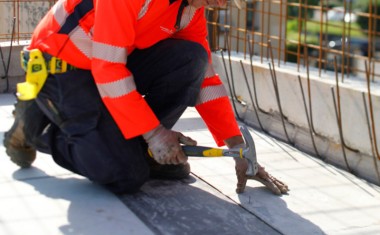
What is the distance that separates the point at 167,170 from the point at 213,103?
40 cm

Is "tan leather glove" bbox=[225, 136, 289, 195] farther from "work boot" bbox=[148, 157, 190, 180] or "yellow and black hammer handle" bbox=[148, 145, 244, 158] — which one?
"work boot" bbox=[148, 157, 190, 180]

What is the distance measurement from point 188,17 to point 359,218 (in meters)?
1.22

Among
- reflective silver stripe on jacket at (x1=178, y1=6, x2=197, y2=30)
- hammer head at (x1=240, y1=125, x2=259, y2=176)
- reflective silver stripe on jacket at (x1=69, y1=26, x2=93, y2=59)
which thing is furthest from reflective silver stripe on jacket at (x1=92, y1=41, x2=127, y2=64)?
hammer head at (x1=240, y1=125, x2=259, y2=176)

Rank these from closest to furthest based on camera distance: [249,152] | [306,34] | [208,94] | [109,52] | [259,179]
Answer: [109,52] < [249,152] < [259,179] < [208,94] < [306,34]

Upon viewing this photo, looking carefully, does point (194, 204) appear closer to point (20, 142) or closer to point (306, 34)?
point (20, 142)

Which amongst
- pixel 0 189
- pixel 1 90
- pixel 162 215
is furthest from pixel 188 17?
pixel 1 90

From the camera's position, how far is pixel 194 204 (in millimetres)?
3375

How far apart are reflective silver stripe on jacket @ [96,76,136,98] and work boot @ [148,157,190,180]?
0.58m

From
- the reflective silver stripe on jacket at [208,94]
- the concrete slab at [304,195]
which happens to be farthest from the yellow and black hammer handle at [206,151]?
the reflective silver stripe on jacket at [208,94]

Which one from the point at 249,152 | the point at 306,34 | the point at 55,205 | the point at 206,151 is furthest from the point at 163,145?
the point at 306,34

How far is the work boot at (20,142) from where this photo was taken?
359 centimetres

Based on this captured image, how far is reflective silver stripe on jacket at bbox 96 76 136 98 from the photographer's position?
10.5 feet

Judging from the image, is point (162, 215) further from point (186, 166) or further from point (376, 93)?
point (376, 93)

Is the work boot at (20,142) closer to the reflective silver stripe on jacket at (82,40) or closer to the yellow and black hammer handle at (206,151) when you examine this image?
the reflective silver stripe on jacket at (82,40)
